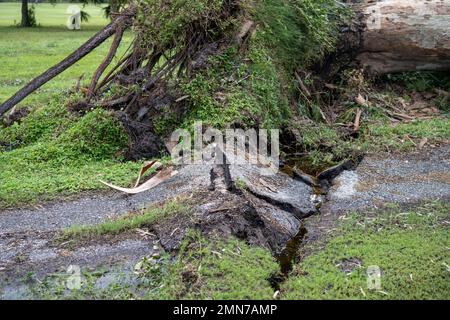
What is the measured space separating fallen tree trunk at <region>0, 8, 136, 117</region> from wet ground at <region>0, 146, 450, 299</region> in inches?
80.5

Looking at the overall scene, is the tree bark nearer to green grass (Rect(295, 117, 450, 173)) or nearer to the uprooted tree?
the uprooted tree

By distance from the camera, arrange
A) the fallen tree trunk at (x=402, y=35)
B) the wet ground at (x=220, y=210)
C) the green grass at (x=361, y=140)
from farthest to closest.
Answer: the fallen tree trunk at (x=402, y=35), the green grass at (x=361, y=140), the wet ground at (x=220, y=210)

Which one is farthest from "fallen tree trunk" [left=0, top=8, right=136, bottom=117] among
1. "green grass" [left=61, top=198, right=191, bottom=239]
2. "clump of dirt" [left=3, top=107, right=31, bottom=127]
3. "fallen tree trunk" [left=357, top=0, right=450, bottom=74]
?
"fallen tree trunk" [left=357, top=0, right=450, bottom=74]

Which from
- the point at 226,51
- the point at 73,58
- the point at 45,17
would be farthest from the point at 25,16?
the point at 226,51

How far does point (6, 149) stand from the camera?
8328 millimetres

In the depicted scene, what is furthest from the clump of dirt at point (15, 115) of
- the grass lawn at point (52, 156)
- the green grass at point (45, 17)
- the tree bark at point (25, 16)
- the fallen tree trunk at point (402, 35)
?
the tree bark at point (25, 16)

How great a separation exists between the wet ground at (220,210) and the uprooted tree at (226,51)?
127 cm

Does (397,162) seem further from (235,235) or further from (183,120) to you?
(235,235)

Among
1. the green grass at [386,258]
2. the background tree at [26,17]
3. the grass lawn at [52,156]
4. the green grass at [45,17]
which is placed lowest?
the green grass at [45,17]

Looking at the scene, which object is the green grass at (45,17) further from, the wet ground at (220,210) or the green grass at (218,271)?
the green grass at (218,271)

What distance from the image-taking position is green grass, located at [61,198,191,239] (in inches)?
226

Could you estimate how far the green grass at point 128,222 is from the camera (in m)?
5.75

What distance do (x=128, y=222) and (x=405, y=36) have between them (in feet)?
18.6

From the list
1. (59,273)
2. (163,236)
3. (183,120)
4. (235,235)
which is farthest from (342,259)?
(183,120)
